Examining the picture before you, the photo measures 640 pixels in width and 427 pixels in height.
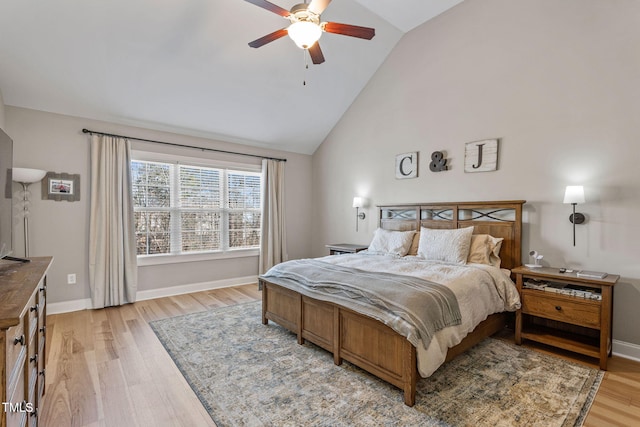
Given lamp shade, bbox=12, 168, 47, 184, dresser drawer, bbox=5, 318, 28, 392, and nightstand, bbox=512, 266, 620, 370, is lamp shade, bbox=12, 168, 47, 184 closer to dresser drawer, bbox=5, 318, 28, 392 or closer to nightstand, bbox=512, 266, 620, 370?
dresser drawer, bbox=5, 318, 28, 392

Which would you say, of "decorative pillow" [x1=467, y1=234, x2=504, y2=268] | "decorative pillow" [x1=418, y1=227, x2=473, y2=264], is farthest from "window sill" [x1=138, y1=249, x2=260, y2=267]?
"decorative pillow" [x1=467, y1=234, x2=504, y2=268]

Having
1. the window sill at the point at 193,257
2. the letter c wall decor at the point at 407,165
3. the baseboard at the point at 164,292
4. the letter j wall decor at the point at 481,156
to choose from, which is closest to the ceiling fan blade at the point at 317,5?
the letter j wall decor at the point at 481,156

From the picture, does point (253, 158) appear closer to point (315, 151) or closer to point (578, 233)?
point (315, 151)

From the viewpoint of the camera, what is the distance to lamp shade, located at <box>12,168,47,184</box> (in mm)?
3262

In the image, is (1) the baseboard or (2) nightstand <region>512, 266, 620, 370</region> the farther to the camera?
(1) the baseboard

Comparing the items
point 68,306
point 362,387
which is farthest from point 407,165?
point 68,306

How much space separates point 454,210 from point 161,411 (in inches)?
140

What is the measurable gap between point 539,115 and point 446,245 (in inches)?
65.7

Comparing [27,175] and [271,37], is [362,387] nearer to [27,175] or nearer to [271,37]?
[271,37]

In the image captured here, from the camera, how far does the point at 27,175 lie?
332cm

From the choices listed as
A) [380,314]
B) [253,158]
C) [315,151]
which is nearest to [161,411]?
[380,314]

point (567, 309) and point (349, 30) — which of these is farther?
point (567, 309)

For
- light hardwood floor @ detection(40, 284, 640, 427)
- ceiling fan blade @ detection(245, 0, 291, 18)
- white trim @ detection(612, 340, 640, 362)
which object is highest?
ceiling fan blade @ detection(245, 0, 291, 18)

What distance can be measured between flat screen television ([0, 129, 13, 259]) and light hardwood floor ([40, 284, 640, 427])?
41.6 inches
